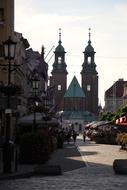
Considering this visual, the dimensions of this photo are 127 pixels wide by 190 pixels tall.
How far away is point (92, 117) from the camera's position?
199250mm

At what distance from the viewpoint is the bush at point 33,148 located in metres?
32.7

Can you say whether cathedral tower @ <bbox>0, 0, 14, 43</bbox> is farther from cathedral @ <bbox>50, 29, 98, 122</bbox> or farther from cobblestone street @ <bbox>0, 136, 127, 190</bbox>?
cathedral @ <bbox>50, 29, 98, 122</bbox>

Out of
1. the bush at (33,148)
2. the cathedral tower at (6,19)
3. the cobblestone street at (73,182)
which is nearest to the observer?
the cobblestone street at (73,182)

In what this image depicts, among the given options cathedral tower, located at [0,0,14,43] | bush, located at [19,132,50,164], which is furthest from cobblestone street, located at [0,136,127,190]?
cathedral tower, located at [0,0,14,43]

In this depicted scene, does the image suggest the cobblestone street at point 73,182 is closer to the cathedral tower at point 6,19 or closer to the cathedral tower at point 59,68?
the cathedral tower at point 6,19

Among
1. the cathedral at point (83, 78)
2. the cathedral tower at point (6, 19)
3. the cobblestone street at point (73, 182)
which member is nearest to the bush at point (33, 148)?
the cobblestone street at point (73, 182)

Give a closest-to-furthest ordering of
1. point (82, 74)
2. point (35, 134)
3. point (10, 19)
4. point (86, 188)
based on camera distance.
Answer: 1. point (86, 188)
2. point (35, 134)
3. point (10, 19)
4. point (82, 74)

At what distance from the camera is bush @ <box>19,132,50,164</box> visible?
3266 cm

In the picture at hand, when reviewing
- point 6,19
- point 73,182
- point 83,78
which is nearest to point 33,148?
point 73,182

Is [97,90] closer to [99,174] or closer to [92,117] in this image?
[92,117]

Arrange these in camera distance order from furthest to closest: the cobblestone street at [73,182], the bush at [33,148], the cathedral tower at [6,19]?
1. the cathedral tower at [6,19]
2. the bush at [33,148]
3. the cobblestone street at [73,182]

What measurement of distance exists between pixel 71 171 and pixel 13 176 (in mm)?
4731

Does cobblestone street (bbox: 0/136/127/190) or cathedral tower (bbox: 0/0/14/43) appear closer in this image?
cobblestone street (bbox: 0/136/127/190)

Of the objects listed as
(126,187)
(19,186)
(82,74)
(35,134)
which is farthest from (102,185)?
(82,74)
